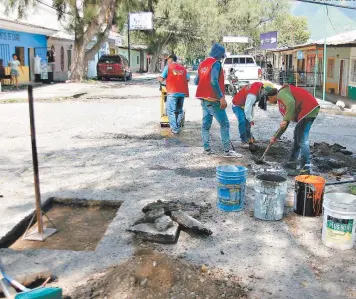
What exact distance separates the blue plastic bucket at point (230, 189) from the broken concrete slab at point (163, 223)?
98 cm

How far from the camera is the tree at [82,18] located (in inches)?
1053

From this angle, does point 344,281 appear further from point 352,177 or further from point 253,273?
point 352,177

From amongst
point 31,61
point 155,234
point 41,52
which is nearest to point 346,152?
point 155,234

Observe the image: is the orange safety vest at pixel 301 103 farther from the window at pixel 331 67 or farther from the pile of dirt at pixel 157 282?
the window at pixel 331 67

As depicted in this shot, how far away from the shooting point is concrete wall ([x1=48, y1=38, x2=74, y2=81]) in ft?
109

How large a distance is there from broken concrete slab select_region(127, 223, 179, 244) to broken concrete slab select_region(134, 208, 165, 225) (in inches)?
4.0

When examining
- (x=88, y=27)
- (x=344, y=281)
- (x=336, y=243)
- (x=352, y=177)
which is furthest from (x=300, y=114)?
(x=88, y=27)

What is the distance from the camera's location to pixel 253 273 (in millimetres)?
3842

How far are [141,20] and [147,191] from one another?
121 feet

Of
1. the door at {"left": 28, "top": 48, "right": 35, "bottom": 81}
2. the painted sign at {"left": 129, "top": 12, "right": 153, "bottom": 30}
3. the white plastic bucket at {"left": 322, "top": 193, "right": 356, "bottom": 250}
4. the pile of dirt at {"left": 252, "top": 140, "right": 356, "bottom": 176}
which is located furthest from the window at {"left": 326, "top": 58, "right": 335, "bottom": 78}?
the white plastic bucket at {"left": 322, "top": 193, "right": 356, "bottom": 250}

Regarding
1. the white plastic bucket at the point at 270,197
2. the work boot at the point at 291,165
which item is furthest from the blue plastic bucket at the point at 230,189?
the work boot at the point at 291,165

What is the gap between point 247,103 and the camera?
7.65m

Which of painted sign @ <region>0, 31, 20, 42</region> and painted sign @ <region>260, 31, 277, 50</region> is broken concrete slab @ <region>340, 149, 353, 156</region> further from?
painted sign @ <region>260, 31, 277, 50</region>

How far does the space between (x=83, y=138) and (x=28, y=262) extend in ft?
19.8
